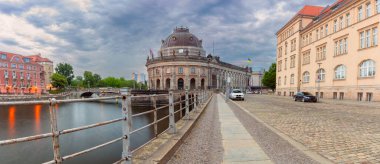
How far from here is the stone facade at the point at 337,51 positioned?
27.0 metres

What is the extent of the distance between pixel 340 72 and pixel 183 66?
67.3m

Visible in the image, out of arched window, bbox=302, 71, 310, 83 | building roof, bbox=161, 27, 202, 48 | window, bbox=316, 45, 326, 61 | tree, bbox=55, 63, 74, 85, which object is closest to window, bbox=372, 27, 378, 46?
window, bbox=316, 45, 326, 61

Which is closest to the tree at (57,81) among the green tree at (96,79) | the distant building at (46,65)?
the distant building at (46,65)

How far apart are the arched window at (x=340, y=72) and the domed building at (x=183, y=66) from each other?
180ft

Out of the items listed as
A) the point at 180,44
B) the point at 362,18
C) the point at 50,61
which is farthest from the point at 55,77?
the point at 362,18

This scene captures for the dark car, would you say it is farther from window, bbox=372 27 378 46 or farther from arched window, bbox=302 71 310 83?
arched window, bbox=302 71 310 83

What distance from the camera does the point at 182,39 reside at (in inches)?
4085

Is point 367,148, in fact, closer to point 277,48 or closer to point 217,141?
point 217,141

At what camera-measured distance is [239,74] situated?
135 m

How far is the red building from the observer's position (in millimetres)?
76869

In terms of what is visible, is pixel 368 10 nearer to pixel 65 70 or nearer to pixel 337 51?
pixel 337 51

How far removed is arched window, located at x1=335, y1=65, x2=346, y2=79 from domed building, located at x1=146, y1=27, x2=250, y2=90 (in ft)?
180

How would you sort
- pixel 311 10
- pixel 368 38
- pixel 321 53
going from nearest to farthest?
pixel 368 38 < pixel 321 53 < pixel 311 10

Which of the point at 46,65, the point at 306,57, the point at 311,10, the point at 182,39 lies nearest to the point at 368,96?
the point at 306,57
